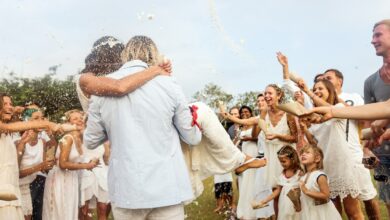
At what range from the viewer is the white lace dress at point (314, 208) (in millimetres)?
5828

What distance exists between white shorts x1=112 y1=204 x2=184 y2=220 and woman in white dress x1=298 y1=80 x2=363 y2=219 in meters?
2.89

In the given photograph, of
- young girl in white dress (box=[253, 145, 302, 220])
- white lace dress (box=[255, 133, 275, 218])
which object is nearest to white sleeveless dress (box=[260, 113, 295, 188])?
white lace dress (box=[255, 133, 275, 218])

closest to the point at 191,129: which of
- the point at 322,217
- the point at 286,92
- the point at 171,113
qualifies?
the point at 171,113

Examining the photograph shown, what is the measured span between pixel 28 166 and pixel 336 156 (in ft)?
12.8

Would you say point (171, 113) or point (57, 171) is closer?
point (171, 113)

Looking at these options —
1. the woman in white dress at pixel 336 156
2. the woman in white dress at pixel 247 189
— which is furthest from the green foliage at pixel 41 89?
the woman in white dress at pixel 336 156

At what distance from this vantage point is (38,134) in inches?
290

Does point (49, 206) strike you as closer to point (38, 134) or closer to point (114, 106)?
point (38, 134)

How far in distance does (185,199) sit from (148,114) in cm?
→ 67

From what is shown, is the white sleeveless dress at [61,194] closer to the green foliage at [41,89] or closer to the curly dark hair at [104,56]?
the curly dark hair at [104,56]

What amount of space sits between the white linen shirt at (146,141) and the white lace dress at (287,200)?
2787mm

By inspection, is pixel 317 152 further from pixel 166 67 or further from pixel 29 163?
pixel 29 163

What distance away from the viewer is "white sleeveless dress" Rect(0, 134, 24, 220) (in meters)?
5.32

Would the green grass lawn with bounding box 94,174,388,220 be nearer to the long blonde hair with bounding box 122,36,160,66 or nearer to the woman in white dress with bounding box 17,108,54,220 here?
the woman in white dress with bounding box 17,108,54,220
